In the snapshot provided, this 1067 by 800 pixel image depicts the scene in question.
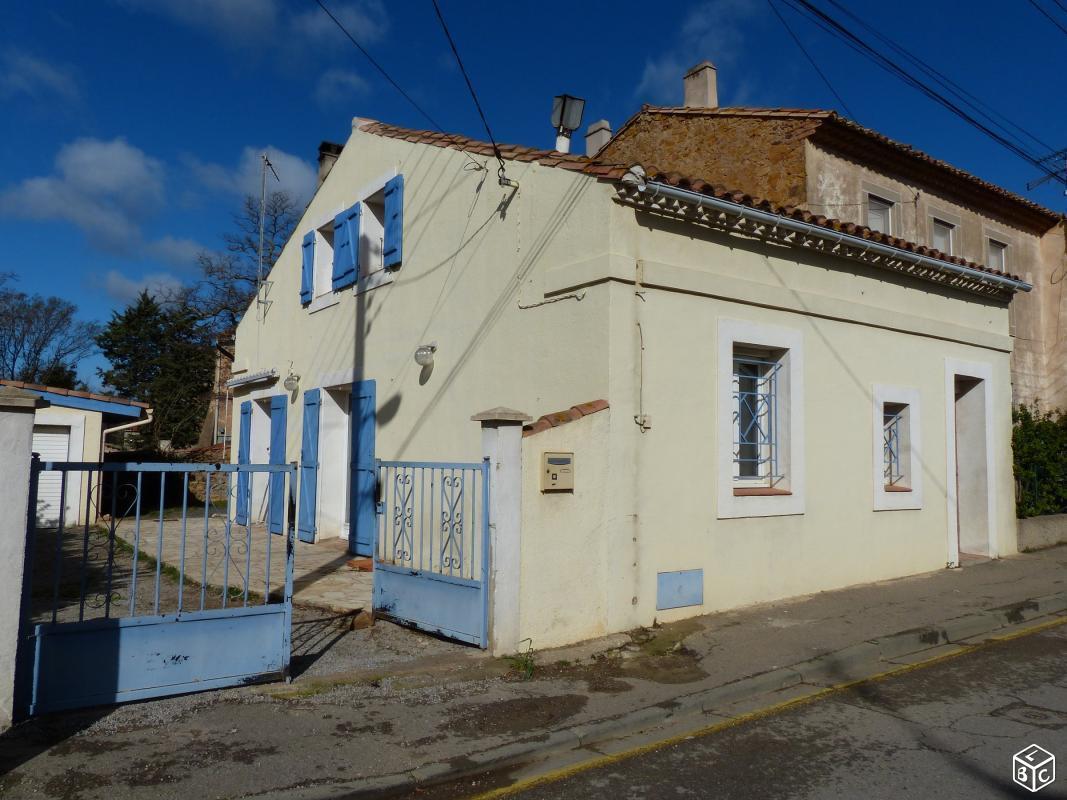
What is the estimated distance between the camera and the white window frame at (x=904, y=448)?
8727 millimetres

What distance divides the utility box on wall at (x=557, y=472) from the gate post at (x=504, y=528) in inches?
8.5

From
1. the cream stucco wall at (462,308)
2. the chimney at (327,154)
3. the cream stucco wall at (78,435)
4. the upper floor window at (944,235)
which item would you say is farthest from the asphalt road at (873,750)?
the cream stucco wall at (78,435)

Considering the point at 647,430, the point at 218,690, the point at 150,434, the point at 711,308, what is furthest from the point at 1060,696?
the point at 150,434

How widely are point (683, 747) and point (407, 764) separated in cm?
153

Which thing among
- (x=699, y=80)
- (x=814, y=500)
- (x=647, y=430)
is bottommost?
(x=814, y=500)

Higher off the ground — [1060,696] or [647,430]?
[647,430]

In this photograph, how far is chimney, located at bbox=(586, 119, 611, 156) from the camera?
52.5 ft

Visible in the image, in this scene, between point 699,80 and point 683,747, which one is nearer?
point 683,747

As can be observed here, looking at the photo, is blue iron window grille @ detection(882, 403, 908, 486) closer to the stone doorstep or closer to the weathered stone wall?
the stone doorstep

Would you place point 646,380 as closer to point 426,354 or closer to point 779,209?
point 779,209

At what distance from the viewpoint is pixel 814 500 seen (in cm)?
796

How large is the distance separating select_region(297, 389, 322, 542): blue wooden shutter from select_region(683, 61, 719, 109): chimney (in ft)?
29.2

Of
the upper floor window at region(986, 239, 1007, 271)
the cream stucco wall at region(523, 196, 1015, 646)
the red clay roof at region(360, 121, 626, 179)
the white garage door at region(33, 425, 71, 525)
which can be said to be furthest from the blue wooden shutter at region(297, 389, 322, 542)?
the upper floor window at region(986, 239, 1007, 271)

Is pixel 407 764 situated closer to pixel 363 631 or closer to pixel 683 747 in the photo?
pixel 683 747
